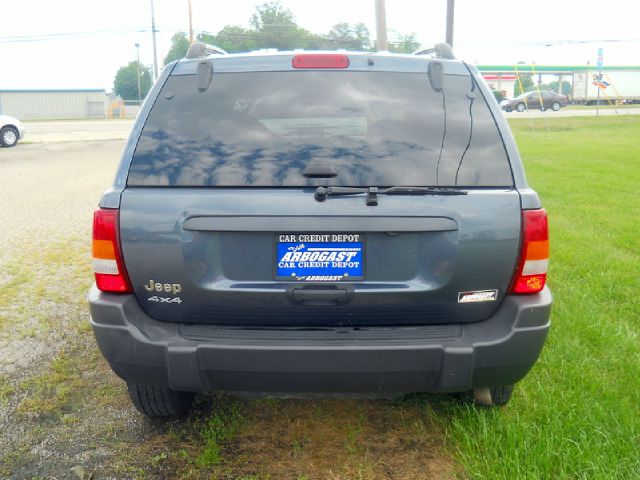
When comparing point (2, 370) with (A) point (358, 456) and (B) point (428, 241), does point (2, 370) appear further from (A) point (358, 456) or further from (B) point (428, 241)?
(B) point (428, 241)

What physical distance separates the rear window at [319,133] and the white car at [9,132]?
2192 cm

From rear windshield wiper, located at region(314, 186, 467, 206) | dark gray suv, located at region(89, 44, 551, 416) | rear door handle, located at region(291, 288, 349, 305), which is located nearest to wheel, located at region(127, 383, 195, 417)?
dark gray suv, located at region(89, 44, 551, 416)

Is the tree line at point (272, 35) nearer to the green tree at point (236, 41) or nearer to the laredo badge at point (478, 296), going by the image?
the green tree at point (236, 41)

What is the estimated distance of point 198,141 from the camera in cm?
271

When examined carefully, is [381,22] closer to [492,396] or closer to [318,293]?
[492,396]

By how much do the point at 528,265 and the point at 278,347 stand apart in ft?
3.66

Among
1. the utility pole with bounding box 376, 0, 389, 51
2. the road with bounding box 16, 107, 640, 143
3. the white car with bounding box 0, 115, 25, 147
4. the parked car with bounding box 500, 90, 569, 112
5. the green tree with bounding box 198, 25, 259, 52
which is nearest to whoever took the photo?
the utility pole with bounding box 376, 0, 389, 51

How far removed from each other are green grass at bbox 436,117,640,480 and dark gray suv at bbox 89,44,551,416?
1.33 feet

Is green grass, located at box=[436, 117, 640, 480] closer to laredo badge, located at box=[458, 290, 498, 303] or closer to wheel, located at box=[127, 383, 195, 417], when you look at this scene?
laredo badge, located at box=[458, 290, 498, 303]

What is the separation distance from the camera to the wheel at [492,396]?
3227mm

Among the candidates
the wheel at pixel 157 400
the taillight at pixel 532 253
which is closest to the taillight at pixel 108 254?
the wheel at pixel 157 400

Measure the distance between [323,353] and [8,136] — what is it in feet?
75.1

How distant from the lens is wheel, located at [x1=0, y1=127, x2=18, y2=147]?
2200 centimetres

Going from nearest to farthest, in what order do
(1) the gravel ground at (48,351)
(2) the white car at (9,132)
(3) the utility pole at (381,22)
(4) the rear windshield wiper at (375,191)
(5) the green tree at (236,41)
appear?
(4) the rear windshield wiper at (375,191)
(1) the gravel ground at (48,351)
(3) the utility pole at (381,22)
(2) the white car at (9,132)
(5) the green tree at (236,41)
